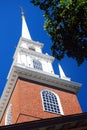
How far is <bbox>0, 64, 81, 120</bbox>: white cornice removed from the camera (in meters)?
25.1

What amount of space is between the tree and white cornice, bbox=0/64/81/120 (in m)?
11.6

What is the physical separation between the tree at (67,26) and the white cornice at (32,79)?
11.6m

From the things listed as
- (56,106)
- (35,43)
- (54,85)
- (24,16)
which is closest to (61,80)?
(54,85)

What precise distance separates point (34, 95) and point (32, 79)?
193cm

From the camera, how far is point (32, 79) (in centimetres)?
2553

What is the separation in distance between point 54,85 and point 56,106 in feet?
8.24

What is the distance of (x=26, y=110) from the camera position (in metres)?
22.2

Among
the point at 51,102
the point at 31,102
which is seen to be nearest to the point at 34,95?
the point at 31,102

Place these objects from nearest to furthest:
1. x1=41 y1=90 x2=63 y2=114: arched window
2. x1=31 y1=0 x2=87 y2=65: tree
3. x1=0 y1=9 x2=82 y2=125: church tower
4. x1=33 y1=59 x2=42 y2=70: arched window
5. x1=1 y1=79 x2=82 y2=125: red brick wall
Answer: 1. x1=31 y1=0 x2=87 y2=65: tree
2. x1=1 y1=79 x2=82 y2=125: red brick wall
3. x1=0 y1=9 x2=82 y2=125: church tower
4. x1=41 y1=90 x2=63 y2=114: arched window
5. x1=33 y1=59 x2=42 y2=70: arched window

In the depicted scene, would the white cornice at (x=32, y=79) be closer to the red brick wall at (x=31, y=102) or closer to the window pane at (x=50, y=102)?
the red brick wall at (x=31, y=102)

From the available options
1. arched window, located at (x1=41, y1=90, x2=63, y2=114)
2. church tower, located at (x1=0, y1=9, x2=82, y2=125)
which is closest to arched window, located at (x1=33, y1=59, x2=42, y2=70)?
church tower, located at (x1=0, y1=9, x2=82, y2=125)

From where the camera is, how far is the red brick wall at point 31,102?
22.1m

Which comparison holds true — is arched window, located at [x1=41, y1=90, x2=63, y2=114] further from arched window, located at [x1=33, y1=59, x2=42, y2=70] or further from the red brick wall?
arched window, located at [x1=33, y1=59, x2=42, y2=70]

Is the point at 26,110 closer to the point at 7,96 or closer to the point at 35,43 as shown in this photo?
the point at 7,96
